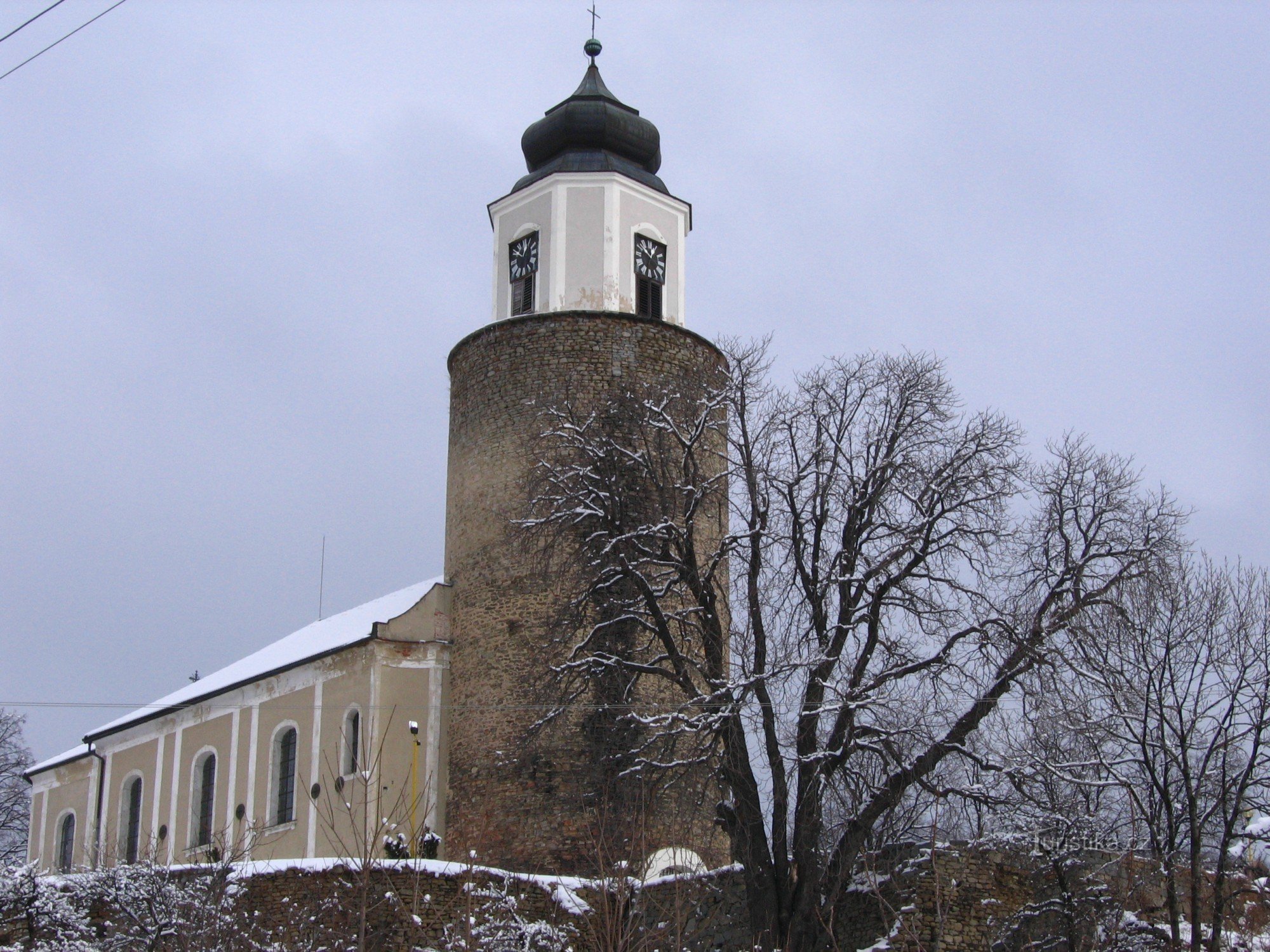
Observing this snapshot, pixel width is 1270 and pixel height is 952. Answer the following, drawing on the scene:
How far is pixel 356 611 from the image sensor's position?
41625 mm

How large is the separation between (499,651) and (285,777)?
23.8 ft

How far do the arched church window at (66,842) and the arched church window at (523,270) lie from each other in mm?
20205

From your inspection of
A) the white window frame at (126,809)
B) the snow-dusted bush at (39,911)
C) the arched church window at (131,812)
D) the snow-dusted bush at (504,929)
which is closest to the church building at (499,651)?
the white window frame at (126,809)

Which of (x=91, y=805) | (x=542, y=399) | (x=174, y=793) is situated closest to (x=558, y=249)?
(x=542, y=399)

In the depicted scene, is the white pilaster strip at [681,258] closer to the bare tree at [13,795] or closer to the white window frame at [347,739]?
the white window frame at [347,739]

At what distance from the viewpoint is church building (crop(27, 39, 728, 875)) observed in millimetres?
29312

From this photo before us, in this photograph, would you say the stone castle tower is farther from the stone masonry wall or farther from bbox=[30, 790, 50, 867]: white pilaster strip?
bbox=[30, 790, 50, 867]: white pilaster strip

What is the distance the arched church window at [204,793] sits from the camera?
37938 mm

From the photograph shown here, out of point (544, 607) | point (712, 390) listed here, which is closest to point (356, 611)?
point (544, 607)

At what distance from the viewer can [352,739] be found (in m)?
32.8

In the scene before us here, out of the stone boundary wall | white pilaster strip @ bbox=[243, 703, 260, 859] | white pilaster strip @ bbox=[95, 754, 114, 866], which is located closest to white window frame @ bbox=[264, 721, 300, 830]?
white pilaster strip @ bbox=[243, 703, 260, 859]

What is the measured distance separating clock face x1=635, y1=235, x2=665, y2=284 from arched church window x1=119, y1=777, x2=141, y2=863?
18285 mm

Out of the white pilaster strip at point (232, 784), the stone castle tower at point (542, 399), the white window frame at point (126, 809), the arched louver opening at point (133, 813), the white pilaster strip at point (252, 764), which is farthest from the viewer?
the arched louver opening at point (133, 813)

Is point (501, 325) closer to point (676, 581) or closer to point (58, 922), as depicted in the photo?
point (676, 581)
